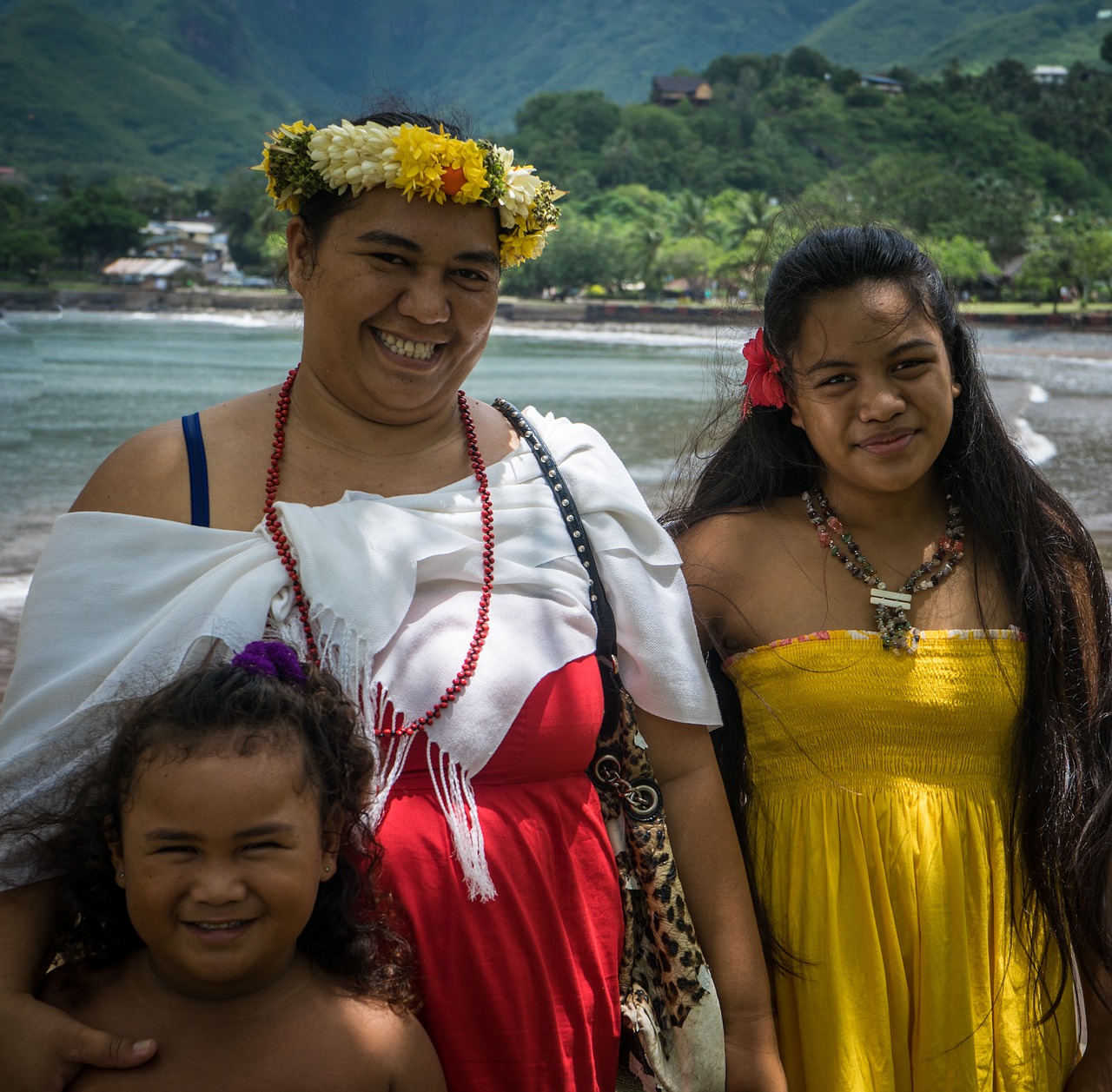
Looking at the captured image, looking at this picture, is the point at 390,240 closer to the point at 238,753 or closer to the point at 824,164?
the point at 238,753

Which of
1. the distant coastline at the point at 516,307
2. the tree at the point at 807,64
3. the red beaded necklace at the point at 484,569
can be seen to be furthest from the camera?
the tree at the point at 807,64

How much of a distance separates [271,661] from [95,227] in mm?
80891

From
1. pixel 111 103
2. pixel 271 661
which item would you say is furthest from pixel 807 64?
pixel 271 661

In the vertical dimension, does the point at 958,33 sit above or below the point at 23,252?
above

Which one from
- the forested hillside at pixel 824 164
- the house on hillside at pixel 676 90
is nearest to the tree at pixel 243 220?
the forested hillside at pixel 824 164

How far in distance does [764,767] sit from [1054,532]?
2.24 feet

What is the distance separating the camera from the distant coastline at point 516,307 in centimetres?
4478

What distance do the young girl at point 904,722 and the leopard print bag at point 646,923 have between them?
10.2 inches

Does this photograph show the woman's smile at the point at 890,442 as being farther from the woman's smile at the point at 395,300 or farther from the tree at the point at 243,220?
the tree at the point at 243,220

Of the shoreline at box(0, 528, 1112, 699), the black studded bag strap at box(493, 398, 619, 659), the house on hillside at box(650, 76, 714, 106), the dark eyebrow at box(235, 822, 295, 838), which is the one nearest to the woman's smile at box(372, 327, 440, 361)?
the black studded bag strap at box(493, 398, 619, 659)

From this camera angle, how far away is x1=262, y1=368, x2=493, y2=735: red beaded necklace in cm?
178

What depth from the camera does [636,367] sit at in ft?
111

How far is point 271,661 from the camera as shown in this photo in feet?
5.52

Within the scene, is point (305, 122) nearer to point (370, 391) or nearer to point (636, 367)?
point (370, 391)
